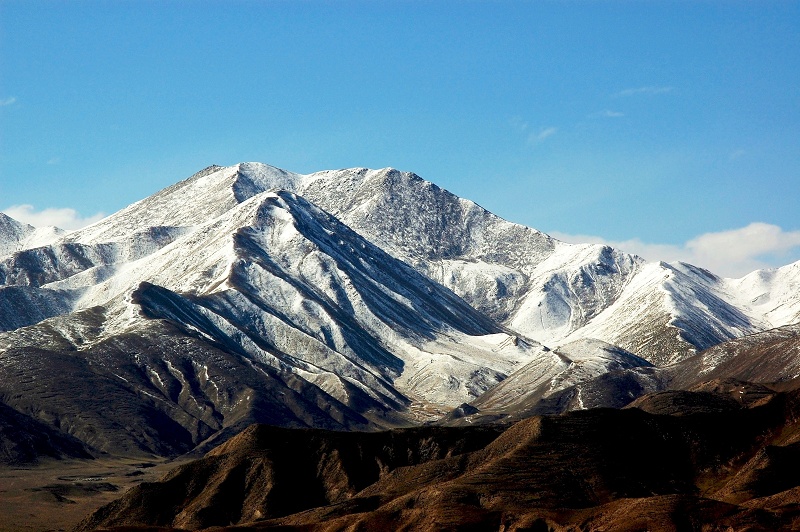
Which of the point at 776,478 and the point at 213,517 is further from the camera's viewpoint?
the point at 213,517

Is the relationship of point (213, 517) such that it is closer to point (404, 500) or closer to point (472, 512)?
point (404, 500)

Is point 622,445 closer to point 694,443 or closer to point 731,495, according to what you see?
point 694,443

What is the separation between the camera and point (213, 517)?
173m

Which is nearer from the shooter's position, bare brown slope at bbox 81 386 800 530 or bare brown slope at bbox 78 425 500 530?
bare brown slope at bbox 81 386 800 530

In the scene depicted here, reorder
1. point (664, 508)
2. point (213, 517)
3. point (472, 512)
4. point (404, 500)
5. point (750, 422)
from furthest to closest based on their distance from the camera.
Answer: point (750, 422), point (213, 517), point (404, 500), point (472, 512), point (664, 508)

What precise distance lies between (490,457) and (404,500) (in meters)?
26.9

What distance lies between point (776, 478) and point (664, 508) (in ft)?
93.2

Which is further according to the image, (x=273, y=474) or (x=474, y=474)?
(x=273, y=474)

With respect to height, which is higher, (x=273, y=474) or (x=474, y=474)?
(x=273, y=474)

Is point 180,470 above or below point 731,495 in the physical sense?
above

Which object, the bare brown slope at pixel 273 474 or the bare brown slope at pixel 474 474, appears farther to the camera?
the bare brown slope at pixel 273 474

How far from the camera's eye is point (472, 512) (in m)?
146

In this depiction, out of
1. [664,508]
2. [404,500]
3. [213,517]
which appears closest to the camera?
[664,508]

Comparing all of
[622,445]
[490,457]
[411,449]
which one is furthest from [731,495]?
[411,449]
